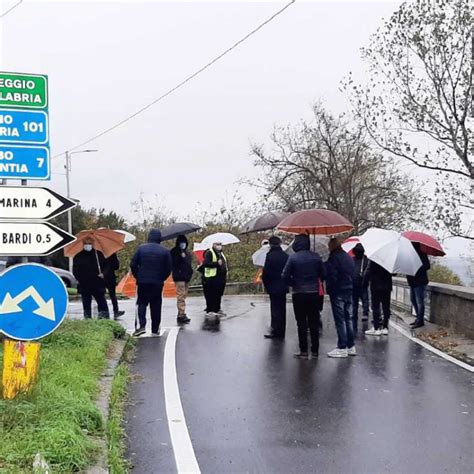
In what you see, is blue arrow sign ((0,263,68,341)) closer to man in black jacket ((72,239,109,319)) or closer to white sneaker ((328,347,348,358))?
white sneaker ((328,347,348,358))

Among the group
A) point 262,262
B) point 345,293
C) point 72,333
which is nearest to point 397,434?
point 345,293

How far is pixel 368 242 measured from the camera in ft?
37.6

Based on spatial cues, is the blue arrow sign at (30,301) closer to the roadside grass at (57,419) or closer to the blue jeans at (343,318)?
the roadside grass at (57,419)

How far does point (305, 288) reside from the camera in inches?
376

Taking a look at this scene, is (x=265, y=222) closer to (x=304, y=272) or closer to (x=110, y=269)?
(x=110, y=269)

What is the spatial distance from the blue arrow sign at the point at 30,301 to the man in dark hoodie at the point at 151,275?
555 cm

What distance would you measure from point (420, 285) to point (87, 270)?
6.30 m

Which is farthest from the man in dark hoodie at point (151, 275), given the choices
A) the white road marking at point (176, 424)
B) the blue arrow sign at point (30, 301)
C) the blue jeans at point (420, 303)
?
the blue arrow sign at point (30, 301)

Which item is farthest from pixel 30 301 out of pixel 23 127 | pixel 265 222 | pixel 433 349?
pixel 265 222

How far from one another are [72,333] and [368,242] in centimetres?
513

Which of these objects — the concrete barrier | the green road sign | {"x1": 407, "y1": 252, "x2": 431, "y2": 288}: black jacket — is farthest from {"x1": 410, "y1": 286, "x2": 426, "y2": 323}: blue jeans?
the green road sign

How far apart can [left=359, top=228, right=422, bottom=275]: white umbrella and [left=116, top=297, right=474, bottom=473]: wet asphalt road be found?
1316 mm

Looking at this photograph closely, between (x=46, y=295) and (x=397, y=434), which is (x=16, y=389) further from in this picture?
(x=397, y=434)

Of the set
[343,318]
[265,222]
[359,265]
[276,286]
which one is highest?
[265,222]
